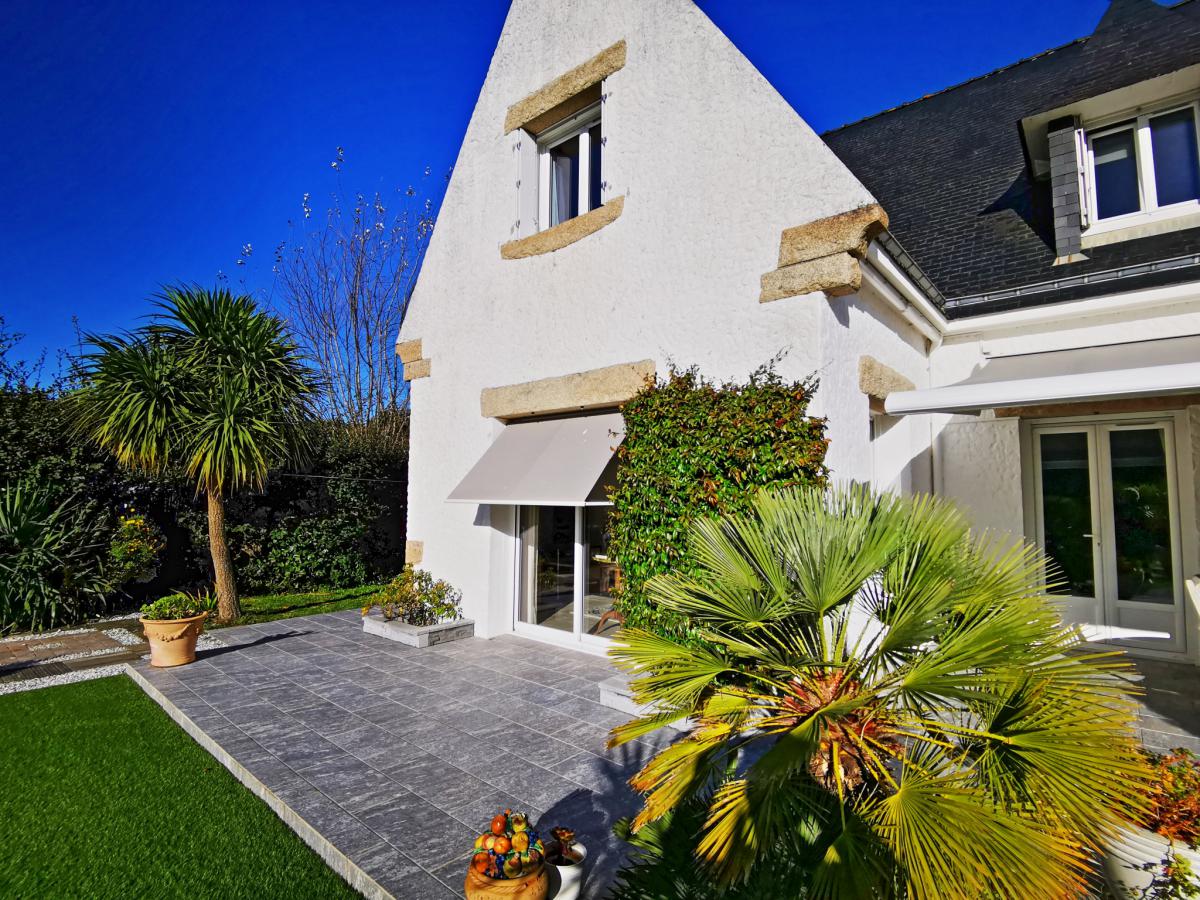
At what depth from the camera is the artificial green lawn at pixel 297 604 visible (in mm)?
16719

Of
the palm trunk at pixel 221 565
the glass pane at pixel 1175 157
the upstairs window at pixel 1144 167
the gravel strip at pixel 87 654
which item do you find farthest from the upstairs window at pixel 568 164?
the gravel strip at pixel 87 654

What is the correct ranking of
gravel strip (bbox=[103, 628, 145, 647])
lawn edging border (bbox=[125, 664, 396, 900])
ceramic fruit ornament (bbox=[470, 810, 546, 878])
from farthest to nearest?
1. gravel strip (bbox=[103, 628, 145, 647])
2. lawn edging border (bbox=[125, 664, 396, 900])
3. ceramic fruit ornament (bbox=[470, 810, 546, 878])

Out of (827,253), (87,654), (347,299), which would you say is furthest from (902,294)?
(347,299)

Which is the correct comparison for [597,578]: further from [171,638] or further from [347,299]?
[347,299]

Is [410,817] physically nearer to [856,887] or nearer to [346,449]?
[856,887]

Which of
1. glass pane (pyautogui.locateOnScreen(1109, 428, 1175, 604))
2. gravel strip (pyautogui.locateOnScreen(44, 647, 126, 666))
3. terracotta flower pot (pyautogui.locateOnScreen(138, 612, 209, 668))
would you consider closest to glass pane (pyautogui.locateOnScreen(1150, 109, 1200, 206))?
glass pane (pyautogui.locateOnScreen(1109, 428, 1175, 604))

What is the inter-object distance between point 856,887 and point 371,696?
27.7 feet

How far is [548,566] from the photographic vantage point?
43.5 ft

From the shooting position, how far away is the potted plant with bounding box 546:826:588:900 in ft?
15.2

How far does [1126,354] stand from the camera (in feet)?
32.0

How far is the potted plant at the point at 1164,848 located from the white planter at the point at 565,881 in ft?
12.0

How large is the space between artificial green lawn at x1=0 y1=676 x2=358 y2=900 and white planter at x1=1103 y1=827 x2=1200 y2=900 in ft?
19.5

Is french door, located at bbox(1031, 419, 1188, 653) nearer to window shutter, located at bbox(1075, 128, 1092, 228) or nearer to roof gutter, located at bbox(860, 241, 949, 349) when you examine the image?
roof gutter, located at bbox(860, 241, 949, 349)

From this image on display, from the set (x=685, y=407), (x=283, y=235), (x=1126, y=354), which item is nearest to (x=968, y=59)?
(x=1126, y=354)
